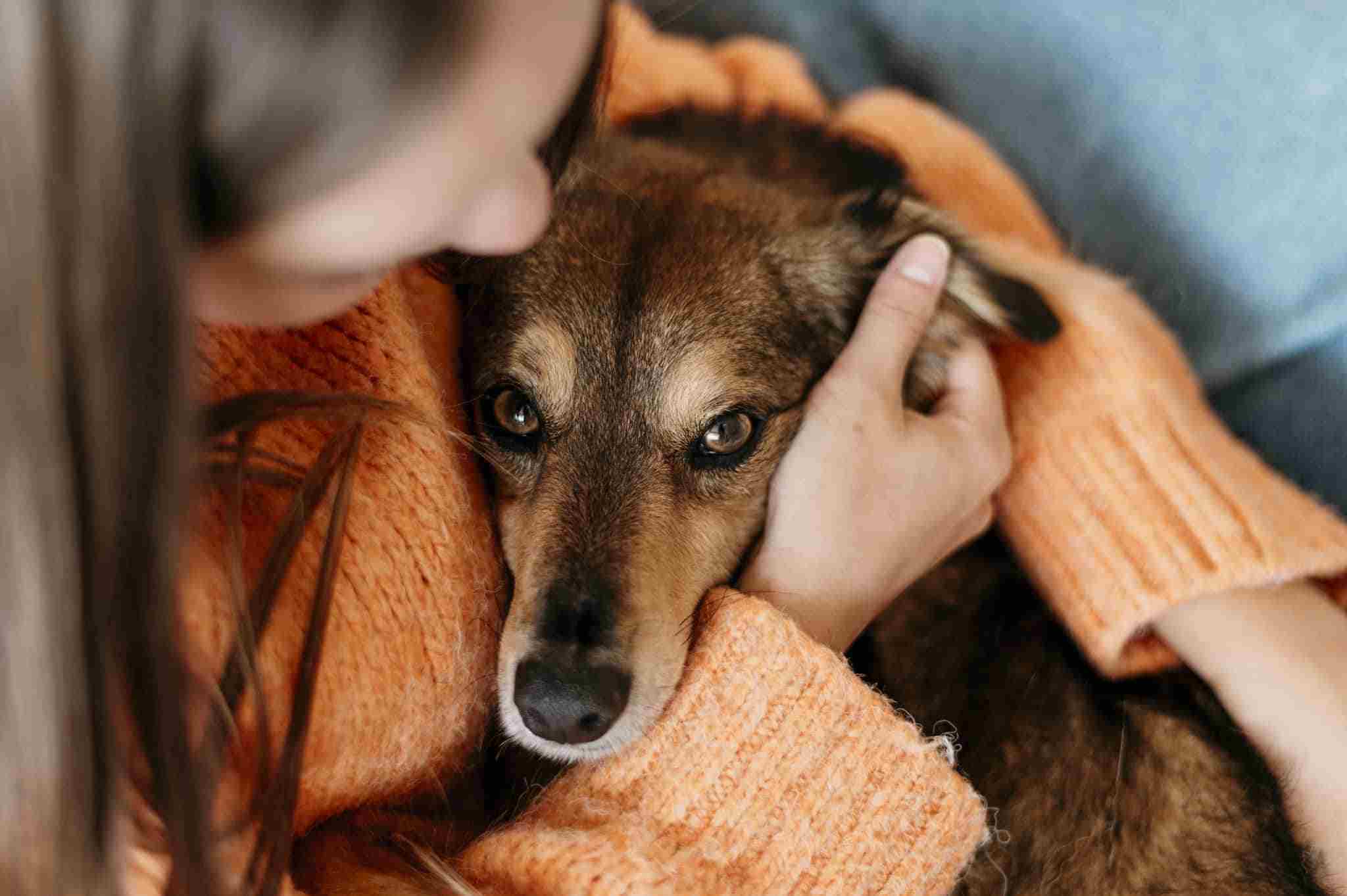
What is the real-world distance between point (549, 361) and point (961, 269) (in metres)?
0.63

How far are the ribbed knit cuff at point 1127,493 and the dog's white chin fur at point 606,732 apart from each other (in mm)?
670

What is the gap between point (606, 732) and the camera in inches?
44.0

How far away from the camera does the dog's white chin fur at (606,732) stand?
112 cm

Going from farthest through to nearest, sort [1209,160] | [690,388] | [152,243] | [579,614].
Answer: [1209,160] < [690,388] < [579,614] < [152,243]

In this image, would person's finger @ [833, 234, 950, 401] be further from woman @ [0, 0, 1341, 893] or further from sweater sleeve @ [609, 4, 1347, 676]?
woman @ [0, 0, 1341, 893]

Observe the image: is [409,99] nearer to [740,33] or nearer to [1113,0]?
[1113,0]

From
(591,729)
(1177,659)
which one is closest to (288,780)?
(591,729)

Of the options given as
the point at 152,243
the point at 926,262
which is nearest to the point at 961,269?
the point at 926,262

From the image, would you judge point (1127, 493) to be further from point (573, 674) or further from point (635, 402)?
point (573, 674)

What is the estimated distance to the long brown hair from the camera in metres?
0.56

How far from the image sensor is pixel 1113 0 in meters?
1.79

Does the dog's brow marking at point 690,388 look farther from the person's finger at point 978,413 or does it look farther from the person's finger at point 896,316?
the person's finger at point 978,413

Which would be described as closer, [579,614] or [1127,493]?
[579,614]

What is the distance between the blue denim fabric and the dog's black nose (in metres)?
1.14
